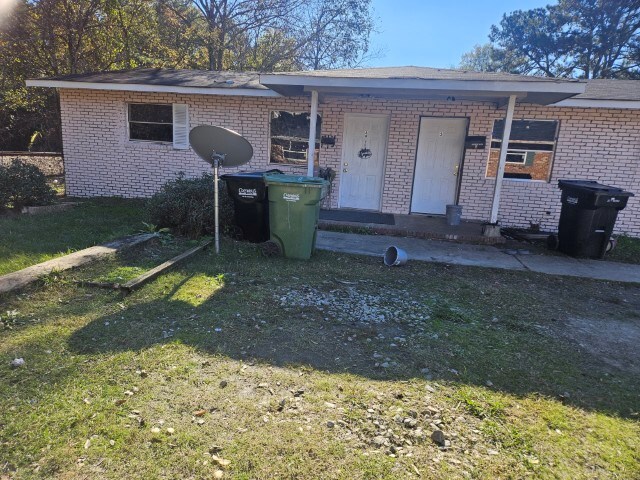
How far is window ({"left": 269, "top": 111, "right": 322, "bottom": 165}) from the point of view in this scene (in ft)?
32.4

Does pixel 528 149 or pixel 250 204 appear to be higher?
pixel 528 149

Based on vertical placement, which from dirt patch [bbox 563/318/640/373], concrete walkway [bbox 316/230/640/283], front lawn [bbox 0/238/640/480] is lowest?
front lawn [bbox 0/238/640/480]

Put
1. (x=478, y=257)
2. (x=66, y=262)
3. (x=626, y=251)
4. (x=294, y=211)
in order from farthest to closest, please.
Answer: (x=626, y=251), (x=478, y=257), (x=294, y=211), (x=66, y=262)

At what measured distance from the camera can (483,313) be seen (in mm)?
4504

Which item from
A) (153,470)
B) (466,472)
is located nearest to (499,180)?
(466,472)

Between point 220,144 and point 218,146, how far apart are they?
0.05 meters

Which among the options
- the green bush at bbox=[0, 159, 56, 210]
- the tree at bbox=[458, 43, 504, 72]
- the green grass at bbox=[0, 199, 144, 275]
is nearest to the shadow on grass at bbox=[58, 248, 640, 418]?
the green grass at bbox=[0, 199, 144, 275]

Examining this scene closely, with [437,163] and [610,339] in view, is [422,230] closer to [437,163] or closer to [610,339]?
[437,163]

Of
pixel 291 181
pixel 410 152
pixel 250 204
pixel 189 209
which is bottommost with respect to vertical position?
pixel 189 209

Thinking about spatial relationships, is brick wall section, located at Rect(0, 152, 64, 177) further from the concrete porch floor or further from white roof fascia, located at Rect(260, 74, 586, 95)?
white roof fascia, located at Rect(260, 74, 586, 95)

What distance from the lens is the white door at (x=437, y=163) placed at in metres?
9.55

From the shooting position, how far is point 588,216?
6.95 metres

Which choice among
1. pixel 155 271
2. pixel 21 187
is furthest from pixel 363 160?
pixel 21 187

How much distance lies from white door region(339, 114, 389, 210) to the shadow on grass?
4.96 m
